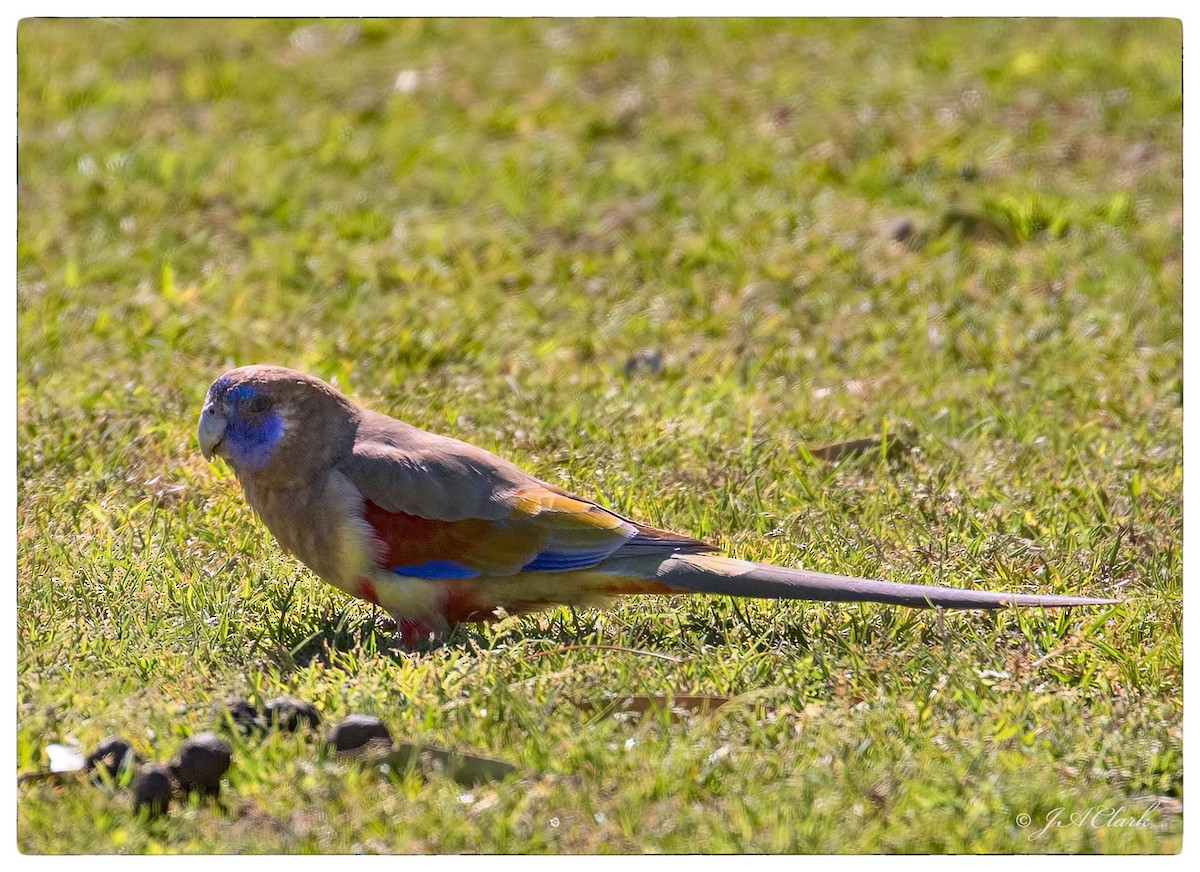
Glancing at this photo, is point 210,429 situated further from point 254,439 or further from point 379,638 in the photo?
point 379,638

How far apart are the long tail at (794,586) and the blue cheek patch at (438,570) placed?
0.40 metres

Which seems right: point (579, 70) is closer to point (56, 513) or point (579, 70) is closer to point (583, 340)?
point (583, 340)

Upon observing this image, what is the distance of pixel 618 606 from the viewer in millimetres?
4684

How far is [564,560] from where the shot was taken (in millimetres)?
4512

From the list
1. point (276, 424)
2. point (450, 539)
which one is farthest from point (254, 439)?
point (450, 539)

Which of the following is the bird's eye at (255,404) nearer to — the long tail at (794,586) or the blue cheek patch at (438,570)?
the blue cheek patch at (438,570)

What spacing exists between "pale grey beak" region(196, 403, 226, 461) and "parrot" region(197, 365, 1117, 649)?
0.21 ft

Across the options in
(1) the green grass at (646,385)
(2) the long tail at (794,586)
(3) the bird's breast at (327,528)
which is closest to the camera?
(1) the green grass at (646,385)

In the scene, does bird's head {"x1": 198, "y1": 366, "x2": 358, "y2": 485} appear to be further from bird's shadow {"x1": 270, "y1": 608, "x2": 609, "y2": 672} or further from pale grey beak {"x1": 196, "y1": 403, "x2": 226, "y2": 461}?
bird's shadow {"x1": 270, "y1": 608, "x2": 609, "y2": 672}

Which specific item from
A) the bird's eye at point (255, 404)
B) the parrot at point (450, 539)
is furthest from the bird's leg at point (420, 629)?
the bird's eye at point (255, 404)

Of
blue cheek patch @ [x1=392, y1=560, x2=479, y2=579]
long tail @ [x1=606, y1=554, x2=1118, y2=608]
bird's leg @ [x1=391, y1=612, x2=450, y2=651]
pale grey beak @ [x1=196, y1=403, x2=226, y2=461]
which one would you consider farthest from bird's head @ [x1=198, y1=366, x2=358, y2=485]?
long tail @ [x1=606, y1=554, x2=1118, y2=608]

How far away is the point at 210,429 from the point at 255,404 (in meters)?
0.15

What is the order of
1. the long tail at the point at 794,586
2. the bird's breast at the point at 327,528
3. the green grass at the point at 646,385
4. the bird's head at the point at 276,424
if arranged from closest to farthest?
the green grass at the point at 646,385 → the long tail at the point at 794,586 → the bird's breast at the point at 327,528 → the bird's head at the point at 276,424

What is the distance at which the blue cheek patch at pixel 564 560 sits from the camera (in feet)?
14.8
